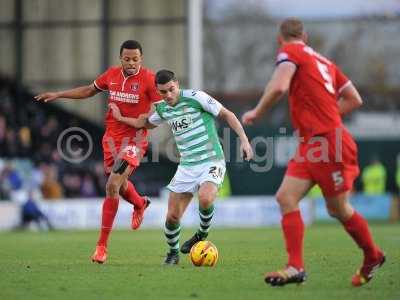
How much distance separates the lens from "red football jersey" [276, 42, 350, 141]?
903 centimetres

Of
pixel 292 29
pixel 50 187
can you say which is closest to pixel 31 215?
pixel 50 187

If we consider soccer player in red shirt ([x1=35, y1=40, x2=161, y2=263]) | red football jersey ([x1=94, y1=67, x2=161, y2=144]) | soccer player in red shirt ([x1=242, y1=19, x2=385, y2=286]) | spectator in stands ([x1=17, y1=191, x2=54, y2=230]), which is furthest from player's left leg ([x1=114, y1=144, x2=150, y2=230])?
spectator in stands ([x1=17, y1=191, x2=54, y2=230])

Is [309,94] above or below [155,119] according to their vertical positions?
above

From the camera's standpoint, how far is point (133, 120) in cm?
1242

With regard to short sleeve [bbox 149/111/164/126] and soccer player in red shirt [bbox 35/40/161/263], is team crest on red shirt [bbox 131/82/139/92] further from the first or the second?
short sleeve [bbox 149/111/164/126]

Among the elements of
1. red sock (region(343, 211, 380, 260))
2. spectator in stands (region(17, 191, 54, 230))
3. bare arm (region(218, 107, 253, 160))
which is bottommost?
spectator in stands (region(17, 191, 54, 230))

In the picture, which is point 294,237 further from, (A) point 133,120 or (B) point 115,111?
(B) point 115,111

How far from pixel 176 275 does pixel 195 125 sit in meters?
1.89

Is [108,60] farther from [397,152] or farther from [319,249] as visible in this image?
[319,249]

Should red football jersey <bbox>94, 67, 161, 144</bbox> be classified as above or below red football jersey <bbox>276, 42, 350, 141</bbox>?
below

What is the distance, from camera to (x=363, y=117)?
37250 millimetres

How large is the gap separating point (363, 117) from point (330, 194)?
94.0 feet

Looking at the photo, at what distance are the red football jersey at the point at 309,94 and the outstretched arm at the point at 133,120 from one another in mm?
3263

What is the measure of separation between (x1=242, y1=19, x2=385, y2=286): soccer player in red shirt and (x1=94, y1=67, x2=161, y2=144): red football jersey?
370 centimetres
